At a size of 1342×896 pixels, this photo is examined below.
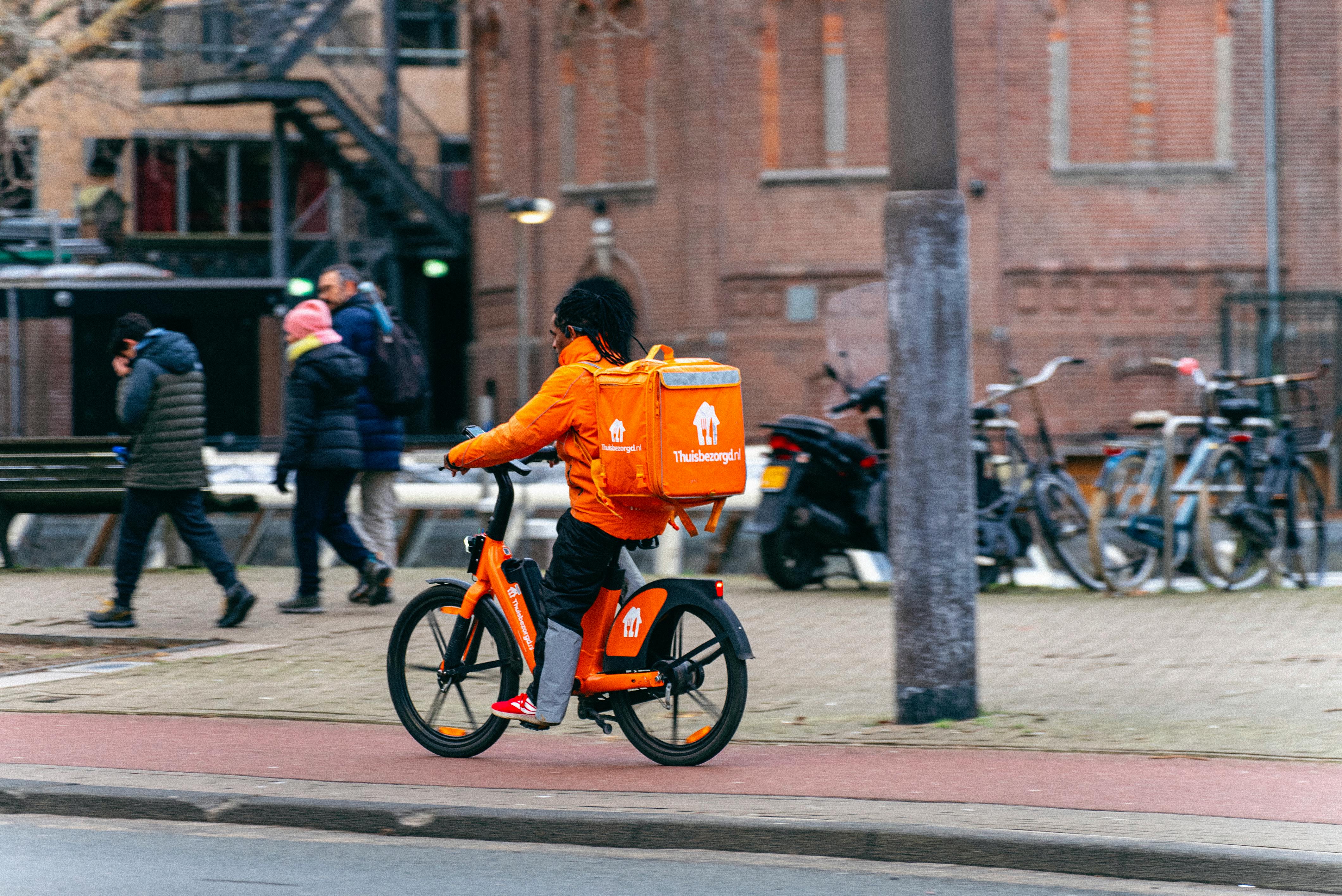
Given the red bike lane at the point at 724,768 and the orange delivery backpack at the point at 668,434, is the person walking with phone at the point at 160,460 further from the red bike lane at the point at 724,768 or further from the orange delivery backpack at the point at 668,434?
the orange delivery backpack at the point at 668,434

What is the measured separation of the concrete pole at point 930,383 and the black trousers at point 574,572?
1427 millimetres

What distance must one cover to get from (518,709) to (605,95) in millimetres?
20780

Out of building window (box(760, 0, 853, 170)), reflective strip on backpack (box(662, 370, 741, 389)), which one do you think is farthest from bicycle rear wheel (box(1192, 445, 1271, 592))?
building window (box(760, 0, 853, 170))

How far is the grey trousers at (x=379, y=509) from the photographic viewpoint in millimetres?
11438

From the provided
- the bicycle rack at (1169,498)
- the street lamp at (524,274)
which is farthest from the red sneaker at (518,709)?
the street lamp at (524,274)

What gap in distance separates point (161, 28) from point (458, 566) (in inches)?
641

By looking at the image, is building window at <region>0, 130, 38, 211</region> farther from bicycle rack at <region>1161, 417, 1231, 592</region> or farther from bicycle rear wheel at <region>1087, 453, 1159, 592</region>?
bicycle rack at <region>1161, 417, 1231, 592</region>

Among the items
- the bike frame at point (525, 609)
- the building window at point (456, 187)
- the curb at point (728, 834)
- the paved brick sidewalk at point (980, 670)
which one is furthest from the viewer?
the building window at point (456, 187)

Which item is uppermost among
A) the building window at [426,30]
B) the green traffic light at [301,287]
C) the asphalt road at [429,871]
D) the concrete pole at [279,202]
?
the building window at [426,30]

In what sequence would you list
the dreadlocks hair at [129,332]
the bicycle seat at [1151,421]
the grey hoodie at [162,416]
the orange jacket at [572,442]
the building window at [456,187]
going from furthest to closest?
the building window at [456,187]
the bicycle seat at [1151,421]
the dreadlocks hair at [129,332]
the grey hoodie at [162,416]
the orange jacket at [572,442]

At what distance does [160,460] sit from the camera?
394 inches

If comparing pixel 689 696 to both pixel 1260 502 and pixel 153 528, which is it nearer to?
pixel 153 528

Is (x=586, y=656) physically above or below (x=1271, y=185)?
below

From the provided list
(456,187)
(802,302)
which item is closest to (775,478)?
(802,302)
